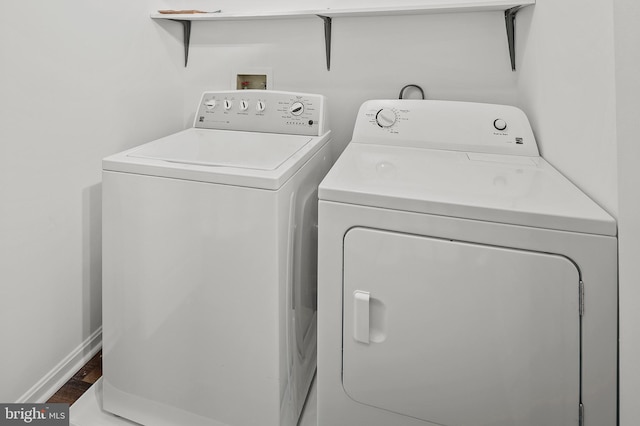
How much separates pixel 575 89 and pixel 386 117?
2.29 feet

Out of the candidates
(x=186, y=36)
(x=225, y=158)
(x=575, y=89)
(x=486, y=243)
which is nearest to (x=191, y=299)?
(x=225, y=158)

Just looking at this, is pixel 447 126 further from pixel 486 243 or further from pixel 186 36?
pixel 186 36

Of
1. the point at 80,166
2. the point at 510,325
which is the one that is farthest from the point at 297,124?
the point at 510,325

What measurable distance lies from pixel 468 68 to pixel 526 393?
1355mm

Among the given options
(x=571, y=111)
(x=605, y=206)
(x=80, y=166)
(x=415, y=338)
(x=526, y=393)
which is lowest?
(x=526, y=393)

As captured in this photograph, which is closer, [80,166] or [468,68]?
[80,166]

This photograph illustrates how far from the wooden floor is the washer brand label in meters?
0.06

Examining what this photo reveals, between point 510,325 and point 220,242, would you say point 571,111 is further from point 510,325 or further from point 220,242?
point 220,242

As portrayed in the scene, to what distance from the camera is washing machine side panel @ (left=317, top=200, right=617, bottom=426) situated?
33.4 inches

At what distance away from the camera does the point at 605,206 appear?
0.89 m

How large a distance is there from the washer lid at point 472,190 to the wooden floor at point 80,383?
50.3 inches

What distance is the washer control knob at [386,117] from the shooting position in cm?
159

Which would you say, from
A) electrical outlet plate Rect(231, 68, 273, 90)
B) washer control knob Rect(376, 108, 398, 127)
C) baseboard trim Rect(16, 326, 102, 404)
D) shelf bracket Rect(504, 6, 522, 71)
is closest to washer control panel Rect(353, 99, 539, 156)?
washer control knob Rect(376, 108, 398, 127)

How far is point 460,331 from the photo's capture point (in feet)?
3.18
